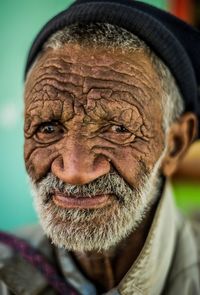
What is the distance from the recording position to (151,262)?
1710mm

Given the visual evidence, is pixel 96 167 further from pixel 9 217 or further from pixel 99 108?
pixel 9 217

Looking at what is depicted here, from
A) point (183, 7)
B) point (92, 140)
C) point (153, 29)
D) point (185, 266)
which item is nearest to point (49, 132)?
point (92, 140)

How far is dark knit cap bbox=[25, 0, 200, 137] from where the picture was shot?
64.2 inches

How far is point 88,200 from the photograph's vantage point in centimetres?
158

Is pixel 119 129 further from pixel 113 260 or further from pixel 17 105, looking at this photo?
pixel 17 105

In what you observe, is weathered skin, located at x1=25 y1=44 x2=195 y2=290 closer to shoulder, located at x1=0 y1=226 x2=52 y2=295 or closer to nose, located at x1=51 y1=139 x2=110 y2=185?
nose, located at x1=51 y1=139 x2=110 y2=185

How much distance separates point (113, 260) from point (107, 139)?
0.47m

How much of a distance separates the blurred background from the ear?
1.14 meters

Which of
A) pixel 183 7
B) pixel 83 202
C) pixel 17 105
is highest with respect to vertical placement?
pixel 17 105

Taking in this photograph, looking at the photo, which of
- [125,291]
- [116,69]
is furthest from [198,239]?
[116,69]

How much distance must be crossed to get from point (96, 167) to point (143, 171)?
0.18 meters

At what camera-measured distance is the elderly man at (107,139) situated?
5.23ft

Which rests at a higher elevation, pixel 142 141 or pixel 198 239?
pixel 142 141

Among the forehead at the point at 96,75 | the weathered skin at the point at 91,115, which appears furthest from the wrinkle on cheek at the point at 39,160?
the forehead at the point at 96,75
